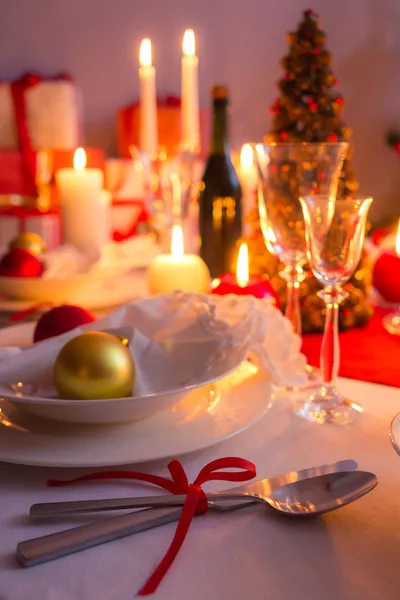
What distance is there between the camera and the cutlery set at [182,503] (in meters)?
0.44

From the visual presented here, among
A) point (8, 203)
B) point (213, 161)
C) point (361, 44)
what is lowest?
point (8, 203)

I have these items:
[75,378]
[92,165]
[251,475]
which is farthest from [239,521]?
[92,165]

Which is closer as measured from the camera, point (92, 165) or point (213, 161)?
point (213, 161)

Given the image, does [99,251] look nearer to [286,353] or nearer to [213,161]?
[213,161]

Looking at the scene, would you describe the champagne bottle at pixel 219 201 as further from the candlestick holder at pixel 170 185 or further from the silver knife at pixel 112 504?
the silver knife at pixel 112 504

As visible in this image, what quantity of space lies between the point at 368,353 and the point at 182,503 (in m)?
0.50

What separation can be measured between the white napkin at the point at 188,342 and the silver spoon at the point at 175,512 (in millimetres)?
158

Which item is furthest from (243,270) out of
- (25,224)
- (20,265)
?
(25,224)

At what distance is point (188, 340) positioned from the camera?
0.70 metres

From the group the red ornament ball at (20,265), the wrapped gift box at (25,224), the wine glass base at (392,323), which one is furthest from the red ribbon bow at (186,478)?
the wrapped gift box at (25,224)

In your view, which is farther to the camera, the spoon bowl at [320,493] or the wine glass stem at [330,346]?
the wine glass stem at [330,346]

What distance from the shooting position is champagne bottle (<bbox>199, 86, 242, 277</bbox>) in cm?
133

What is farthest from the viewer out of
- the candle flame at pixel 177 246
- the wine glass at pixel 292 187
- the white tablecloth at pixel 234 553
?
the candle flame at pixel 177 246

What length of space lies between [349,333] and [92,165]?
298 centimetres
